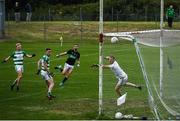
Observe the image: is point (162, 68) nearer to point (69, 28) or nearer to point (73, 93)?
point (73, 93)

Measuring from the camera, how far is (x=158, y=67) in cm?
2197

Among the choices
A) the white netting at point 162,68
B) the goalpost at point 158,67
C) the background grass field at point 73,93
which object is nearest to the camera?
the goalpost at point 158,67

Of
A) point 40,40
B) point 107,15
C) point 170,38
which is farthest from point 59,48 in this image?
point 170,38

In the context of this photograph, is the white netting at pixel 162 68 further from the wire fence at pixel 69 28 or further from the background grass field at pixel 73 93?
the wire fence at pixel 69 28

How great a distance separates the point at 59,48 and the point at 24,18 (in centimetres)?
2467

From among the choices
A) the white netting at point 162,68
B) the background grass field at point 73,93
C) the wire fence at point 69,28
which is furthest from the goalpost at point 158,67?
the wire fence at point 69,28

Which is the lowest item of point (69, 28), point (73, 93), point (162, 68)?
point (73, 93)

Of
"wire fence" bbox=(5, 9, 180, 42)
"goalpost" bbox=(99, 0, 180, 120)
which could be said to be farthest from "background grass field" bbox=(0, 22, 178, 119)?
"wire fence" bbox=(5, 9, 180, 42)

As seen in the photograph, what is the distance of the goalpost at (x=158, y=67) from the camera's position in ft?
68.6

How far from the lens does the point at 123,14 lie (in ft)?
245

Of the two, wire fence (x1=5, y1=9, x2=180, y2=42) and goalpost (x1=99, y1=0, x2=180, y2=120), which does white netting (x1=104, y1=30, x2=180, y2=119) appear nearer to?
goalpost (x1=99, y1=0, x2=180, y2=120)

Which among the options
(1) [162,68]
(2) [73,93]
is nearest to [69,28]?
(2) [73,93]

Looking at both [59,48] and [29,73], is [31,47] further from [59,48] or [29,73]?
[29,73]

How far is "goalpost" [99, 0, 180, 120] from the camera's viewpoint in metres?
20.9
